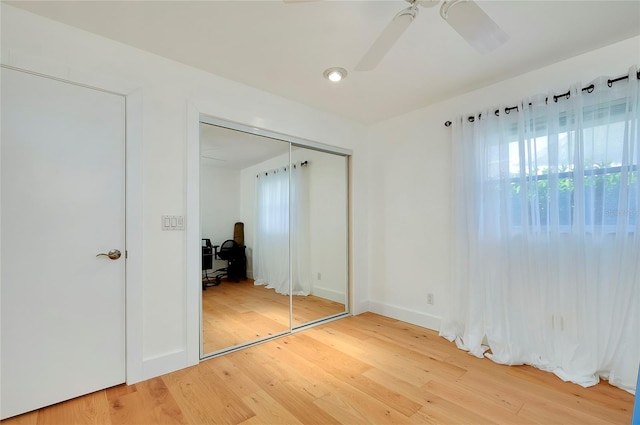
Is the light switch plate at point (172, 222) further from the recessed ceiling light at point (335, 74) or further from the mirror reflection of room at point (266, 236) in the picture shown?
the recessed ceiling light at point (335, 74)

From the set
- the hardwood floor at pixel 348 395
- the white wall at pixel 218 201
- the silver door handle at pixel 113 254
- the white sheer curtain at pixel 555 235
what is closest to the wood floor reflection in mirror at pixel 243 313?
the hardwood floor at pixel 348 395

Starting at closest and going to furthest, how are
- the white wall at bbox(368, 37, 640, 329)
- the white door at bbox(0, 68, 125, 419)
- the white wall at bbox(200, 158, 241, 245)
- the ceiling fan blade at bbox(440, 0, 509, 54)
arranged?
the ceiling fan blade at bbox(440, 0, 509, 54) → the white door at bbox(0, 68, 125, 419) → the white wall at bbox(200, 158, 241, 245) → the white wall at bbox(368, 37, 640, 329)

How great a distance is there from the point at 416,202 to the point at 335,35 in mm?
2005

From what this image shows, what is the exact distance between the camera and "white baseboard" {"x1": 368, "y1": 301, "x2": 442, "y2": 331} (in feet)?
10.3

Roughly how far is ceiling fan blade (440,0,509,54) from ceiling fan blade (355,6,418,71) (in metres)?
0.16

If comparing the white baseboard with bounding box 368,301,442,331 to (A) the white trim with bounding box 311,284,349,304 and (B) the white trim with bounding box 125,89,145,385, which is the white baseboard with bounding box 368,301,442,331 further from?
(B) the white trim with bounding box 125,89,145,385

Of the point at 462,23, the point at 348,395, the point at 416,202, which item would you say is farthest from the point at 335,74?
the point at 348,395

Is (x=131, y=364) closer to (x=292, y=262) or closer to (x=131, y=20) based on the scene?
(x=292, y=262)

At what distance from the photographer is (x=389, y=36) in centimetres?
152

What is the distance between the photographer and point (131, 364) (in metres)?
2.09

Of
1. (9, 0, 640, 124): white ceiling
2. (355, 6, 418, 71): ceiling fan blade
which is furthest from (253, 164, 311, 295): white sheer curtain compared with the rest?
(355, 6, 418, 71): ceiling fan blade

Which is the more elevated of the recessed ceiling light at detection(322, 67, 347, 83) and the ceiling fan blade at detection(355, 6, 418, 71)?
the recessed ceiling light at detection(322, 67, 347, 83)

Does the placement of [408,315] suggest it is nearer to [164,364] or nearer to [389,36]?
[164,364]

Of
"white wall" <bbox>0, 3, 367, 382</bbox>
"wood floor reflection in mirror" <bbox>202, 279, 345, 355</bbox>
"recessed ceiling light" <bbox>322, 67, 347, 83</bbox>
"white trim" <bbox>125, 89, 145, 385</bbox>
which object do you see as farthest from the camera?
"wood floor reflection in mirror" <bbox>202, 279, 345, 355</bbox>
